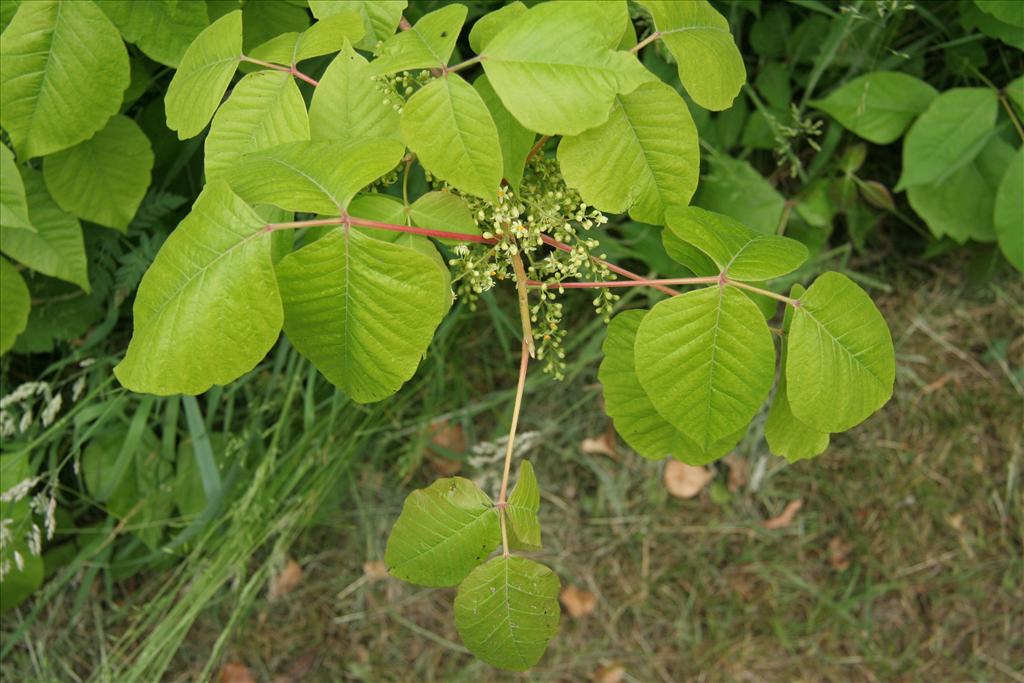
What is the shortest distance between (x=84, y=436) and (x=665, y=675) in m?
1.66

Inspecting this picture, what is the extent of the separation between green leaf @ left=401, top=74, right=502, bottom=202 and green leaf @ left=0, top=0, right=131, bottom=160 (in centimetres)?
62

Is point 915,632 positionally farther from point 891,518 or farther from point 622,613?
point 622,613

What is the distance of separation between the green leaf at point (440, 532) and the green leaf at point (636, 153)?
41cm

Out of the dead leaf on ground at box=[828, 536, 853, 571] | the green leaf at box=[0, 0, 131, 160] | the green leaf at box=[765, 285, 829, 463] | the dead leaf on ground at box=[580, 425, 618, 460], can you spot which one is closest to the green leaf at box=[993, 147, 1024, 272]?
the green leaf at box=[765, 285, 829, 463]

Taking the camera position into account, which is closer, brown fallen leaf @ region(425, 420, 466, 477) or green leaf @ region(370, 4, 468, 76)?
green leaf @ region(370, 4, 468, 76)

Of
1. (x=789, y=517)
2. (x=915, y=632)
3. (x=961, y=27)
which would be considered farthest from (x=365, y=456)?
(x=961, y=27)

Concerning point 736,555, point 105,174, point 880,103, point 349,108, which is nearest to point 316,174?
point 349,108

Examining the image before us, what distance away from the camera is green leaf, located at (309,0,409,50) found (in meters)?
1.05

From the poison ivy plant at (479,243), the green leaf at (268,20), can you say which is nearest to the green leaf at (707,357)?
the poison ivy plant at (479,243)

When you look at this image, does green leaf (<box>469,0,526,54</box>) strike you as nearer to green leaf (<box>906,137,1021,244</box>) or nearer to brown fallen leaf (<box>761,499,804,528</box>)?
green leaf (<box>906,137,1021,244</box>)

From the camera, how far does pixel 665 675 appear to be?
2279 mm

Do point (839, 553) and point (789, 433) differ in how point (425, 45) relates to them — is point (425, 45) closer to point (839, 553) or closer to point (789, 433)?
point (789, 433)

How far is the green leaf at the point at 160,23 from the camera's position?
1.30 metres

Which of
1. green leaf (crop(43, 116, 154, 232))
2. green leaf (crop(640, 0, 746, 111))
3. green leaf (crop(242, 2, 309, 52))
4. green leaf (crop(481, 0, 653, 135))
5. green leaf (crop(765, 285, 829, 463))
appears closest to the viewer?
green leaf (crop(481, 0, 653, 135))
